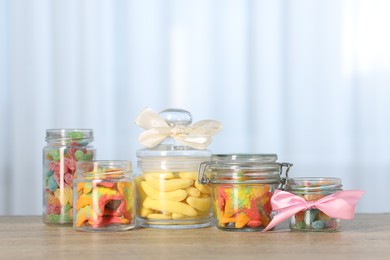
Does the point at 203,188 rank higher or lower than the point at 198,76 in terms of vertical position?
lower

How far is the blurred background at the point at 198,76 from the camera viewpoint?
8.09 feet

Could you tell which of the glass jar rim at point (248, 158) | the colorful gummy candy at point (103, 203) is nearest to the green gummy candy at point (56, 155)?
the colorful gummy candy at point (103, 203)

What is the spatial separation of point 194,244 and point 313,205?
235mm

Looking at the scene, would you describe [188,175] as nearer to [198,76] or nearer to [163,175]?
[163,175]

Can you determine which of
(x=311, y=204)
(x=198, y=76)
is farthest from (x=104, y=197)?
(x=198, y=76)

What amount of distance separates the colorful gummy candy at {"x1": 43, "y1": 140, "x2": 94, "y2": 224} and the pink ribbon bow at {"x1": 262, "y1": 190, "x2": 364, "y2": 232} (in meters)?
0.39

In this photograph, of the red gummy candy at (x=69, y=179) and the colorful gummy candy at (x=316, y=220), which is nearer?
the colorful gummy candy at (x=316, y=220)

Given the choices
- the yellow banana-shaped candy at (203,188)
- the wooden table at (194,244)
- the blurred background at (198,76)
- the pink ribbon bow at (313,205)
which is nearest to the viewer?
the wooden table at (194,244)

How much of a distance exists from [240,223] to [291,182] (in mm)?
118

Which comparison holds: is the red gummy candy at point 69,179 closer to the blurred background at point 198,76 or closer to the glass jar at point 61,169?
the glass jar at point 61,169

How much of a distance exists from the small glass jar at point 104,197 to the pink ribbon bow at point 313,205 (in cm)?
26

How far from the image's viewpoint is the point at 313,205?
137cm

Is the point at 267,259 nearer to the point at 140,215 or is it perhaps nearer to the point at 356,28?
the point at 140,215

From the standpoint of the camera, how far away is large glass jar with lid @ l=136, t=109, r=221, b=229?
146 cm
